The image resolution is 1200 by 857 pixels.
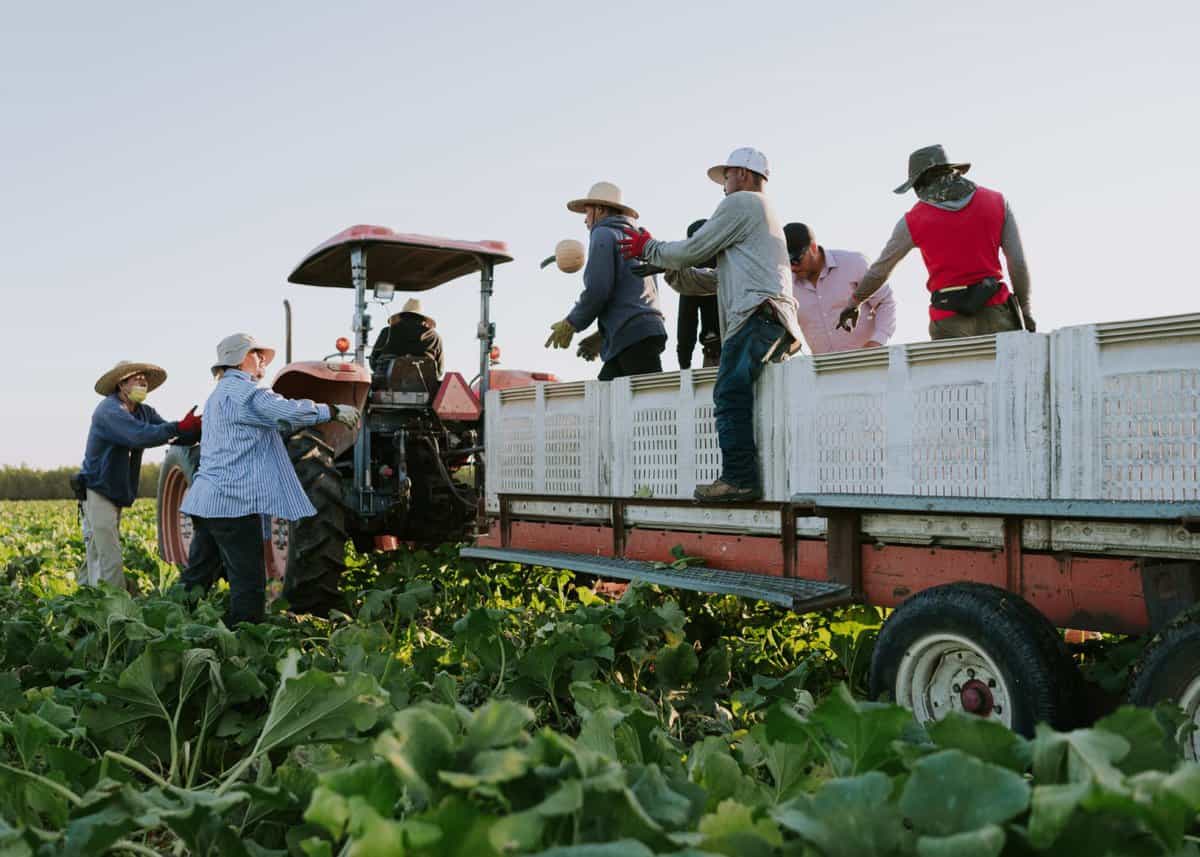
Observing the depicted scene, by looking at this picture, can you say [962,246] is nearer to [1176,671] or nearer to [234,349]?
[1176,671]

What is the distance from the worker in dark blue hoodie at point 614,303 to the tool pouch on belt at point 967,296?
189 centimetres

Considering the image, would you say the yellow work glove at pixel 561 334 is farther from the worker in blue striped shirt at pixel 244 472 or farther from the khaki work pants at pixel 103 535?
the khaki work pants at pixel 103 535

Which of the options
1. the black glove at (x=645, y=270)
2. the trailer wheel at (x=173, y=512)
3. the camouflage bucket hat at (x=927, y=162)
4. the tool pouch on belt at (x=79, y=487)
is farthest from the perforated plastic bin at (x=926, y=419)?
the trailer wheel at (x=173, y=512)

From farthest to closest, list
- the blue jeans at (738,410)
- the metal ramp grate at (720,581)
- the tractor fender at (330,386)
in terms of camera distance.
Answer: the tractor fender at (330,386)
the blue jeans at (738,410)
the metal ramp grate at (720,581)

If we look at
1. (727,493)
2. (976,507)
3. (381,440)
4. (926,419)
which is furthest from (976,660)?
(381,440)

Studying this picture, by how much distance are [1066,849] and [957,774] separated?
0.13 metres

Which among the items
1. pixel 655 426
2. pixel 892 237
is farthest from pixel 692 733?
pixel 892 237

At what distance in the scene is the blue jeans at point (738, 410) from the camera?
14.7 feet

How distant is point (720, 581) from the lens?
4.25 meters

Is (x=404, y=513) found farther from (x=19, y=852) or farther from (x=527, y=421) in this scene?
(x=19, y=852)

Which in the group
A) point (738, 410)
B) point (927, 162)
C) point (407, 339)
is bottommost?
point (738, 410)

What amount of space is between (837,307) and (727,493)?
2321mm

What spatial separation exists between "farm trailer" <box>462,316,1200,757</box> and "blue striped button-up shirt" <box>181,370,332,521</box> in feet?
6.11

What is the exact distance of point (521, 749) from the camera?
54.2 inches
